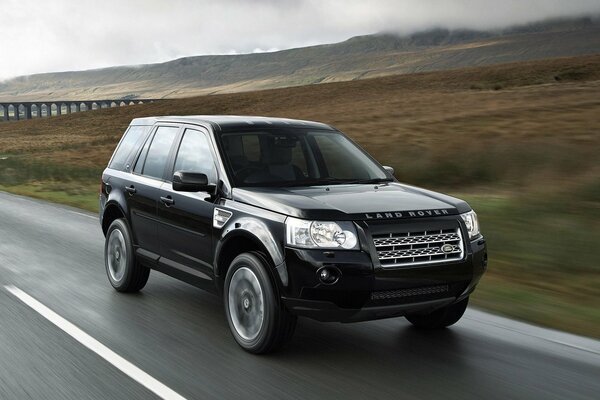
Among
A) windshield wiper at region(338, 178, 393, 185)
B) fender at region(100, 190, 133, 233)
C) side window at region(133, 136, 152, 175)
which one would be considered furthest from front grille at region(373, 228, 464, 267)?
fender at region(100, 190, 133, 233)

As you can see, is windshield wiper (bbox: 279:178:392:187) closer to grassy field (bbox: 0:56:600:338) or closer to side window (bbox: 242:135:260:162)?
side window (bbox: 242:135:260:162)

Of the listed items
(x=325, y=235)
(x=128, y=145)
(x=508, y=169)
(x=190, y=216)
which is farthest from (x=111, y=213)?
(x=508, y=169)

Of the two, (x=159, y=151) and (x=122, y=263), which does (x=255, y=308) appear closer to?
(x=159, y=151)

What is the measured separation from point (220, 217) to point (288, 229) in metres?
0.87

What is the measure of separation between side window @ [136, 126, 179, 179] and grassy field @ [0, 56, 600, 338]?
Answer: 3271mm

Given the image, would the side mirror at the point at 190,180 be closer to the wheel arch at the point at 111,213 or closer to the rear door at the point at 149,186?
the rear door at the point at 149,186

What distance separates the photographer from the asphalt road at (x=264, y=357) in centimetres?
478

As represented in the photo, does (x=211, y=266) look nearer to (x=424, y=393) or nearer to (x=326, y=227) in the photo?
(x=326, y=227)

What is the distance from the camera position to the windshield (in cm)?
616

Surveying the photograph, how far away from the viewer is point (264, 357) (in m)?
5.47

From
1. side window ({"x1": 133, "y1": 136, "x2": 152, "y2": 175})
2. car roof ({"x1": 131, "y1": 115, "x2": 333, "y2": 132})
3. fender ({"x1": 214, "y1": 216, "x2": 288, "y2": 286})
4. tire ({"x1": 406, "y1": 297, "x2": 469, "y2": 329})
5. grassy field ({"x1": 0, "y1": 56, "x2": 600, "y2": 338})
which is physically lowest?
grassy field ({"x1": 0, "y1": 56, "x2": 600, "y2": 338})

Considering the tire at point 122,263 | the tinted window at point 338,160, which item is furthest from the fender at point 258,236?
the tire at point 122,263

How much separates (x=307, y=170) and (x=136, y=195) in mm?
1769

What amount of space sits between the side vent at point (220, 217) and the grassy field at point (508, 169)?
9.40 ft
